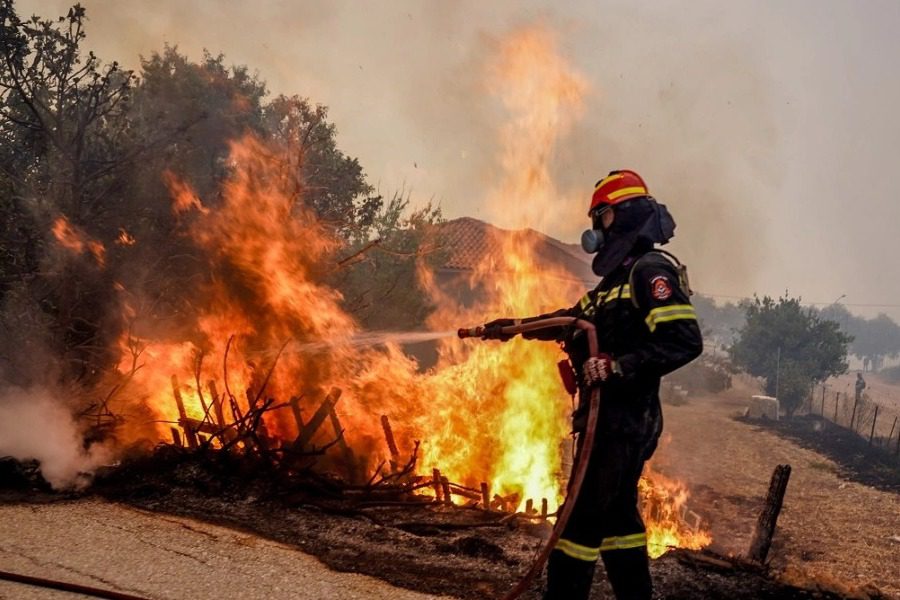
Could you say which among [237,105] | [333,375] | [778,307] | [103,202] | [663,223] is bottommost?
[333,375]

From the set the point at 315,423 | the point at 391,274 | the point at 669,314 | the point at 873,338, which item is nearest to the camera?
the point at 669,314

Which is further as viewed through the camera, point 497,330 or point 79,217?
point 79,217

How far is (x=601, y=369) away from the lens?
3184mm

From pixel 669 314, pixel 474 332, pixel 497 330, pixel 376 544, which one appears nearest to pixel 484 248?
pixel 376 544

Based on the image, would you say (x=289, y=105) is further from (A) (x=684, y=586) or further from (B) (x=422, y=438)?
(A) (x=684, y=586)

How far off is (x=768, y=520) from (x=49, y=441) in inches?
293

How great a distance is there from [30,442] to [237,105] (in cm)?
1791

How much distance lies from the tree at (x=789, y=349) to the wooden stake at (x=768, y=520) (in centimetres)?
3055

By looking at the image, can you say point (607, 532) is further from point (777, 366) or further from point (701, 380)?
point (701, 380)

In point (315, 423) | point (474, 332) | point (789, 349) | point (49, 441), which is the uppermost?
point (789, 349)

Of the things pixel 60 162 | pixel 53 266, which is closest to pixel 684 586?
pixel 53 266

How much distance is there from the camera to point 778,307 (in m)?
36.3

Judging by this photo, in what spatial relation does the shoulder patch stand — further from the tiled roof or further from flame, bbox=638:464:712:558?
the tiled roof

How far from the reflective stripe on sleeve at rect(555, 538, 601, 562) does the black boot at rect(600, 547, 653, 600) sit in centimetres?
10
